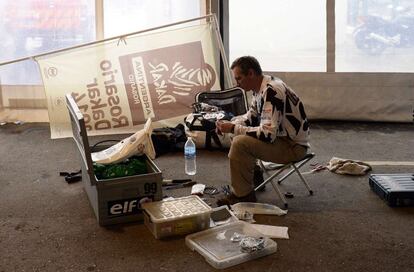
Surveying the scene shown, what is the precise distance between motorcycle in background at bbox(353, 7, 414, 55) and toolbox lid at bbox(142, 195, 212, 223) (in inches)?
129

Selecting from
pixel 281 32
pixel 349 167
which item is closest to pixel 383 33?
pixel 281 32

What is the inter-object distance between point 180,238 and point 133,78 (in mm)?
2592

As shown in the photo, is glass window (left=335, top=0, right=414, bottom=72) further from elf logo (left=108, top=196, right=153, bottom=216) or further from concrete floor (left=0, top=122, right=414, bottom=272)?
elf logo (left=108, top=196, right=153, bottom=216)

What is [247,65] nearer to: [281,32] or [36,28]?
[281,32]

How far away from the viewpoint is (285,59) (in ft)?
18.6

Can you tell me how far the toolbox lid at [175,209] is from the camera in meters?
2.86

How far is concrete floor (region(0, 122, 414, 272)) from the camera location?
2.59 meters

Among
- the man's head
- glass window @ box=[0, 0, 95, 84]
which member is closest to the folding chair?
the man's head

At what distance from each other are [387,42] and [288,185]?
8.61ft

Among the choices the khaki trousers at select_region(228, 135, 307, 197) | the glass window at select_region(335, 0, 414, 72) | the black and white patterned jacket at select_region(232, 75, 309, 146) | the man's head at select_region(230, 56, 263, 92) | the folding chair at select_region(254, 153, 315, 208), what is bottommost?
the folding chair at select_region(254, 153, 315, 208)

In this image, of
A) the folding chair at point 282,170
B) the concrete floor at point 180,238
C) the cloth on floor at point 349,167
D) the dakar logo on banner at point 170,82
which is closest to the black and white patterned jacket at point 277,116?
the folding chair at point 282,170

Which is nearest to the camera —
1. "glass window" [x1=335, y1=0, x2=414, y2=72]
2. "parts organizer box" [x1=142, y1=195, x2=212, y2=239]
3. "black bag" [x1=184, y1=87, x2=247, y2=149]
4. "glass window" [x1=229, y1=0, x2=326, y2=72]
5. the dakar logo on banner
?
"parts organizer box" [x1=142, y1=195, x2=212, y2=239]

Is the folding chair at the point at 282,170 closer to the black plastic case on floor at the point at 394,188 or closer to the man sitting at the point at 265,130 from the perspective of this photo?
the man sitting at the point at 265,130

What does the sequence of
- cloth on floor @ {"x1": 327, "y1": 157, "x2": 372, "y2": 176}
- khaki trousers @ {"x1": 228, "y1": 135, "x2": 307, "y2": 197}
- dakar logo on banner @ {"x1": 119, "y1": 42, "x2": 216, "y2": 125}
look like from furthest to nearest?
dakar logo on banner @ {"x1": 119, "y1": 42, "x2": 216, "y2": 125} < cloth on floor @ {"x1": 327, "y1": 157, "x2": 372, "y2": 176} < khaki trousers @ {"x1": 228, "y1": 135, "x2": 307, "y2": 197}
